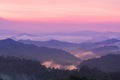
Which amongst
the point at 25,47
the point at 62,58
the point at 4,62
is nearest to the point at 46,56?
the point at 62,58

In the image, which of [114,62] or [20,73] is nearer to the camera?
[20,73]

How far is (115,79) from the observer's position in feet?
193

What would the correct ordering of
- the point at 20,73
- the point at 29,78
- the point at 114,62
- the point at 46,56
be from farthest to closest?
the point at 46,56
the point at 114,62
the point at 20,73
the point at 29,78

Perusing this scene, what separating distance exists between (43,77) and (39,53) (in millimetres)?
83472

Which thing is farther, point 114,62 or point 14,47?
point 14,47

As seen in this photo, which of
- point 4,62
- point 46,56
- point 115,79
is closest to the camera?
point 115,79

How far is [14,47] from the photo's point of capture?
509 ft

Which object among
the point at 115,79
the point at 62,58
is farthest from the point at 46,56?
the point at 115,79

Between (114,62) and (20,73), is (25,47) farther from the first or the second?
(20,73)

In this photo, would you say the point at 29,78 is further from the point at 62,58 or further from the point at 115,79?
the point at 62,58

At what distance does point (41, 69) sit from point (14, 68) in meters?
4.03

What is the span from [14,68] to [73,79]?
4471 cm

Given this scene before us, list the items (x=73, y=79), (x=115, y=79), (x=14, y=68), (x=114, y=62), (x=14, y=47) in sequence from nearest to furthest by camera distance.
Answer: (x=73, y=79) < (x=115, y=79) < (x=14, y=68) < (x=114, y=62) < (x=14, y=47)

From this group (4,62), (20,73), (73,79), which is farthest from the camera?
(4,62)
